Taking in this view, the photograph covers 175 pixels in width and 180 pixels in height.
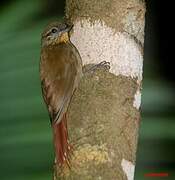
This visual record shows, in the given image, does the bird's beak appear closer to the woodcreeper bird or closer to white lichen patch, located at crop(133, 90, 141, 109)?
the woodcreeper bird

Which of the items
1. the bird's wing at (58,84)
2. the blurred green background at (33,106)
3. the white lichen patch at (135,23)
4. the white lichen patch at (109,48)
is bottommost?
the blurred green background at (33,106)

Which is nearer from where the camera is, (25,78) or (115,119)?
(115,119)

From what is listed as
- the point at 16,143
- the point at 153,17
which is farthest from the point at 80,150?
the point at 153,17

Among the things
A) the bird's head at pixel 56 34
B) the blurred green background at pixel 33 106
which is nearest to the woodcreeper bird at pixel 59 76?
the bird's head at pixel 56 34

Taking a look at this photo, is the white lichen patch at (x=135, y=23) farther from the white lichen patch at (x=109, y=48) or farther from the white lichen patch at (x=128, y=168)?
the white lichen patch at (x=128, y=168)

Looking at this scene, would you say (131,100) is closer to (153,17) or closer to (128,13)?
(128,13)

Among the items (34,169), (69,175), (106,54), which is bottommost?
(34,169)

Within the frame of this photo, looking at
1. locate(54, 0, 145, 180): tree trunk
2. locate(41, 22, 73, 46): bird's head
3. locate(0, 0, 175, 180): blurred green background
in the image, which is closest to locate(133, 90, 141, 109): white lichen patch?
locate(54, 0, 145, 180): tree trunk

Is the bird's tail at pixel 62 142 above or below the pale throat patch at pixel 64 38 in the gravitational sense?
below
